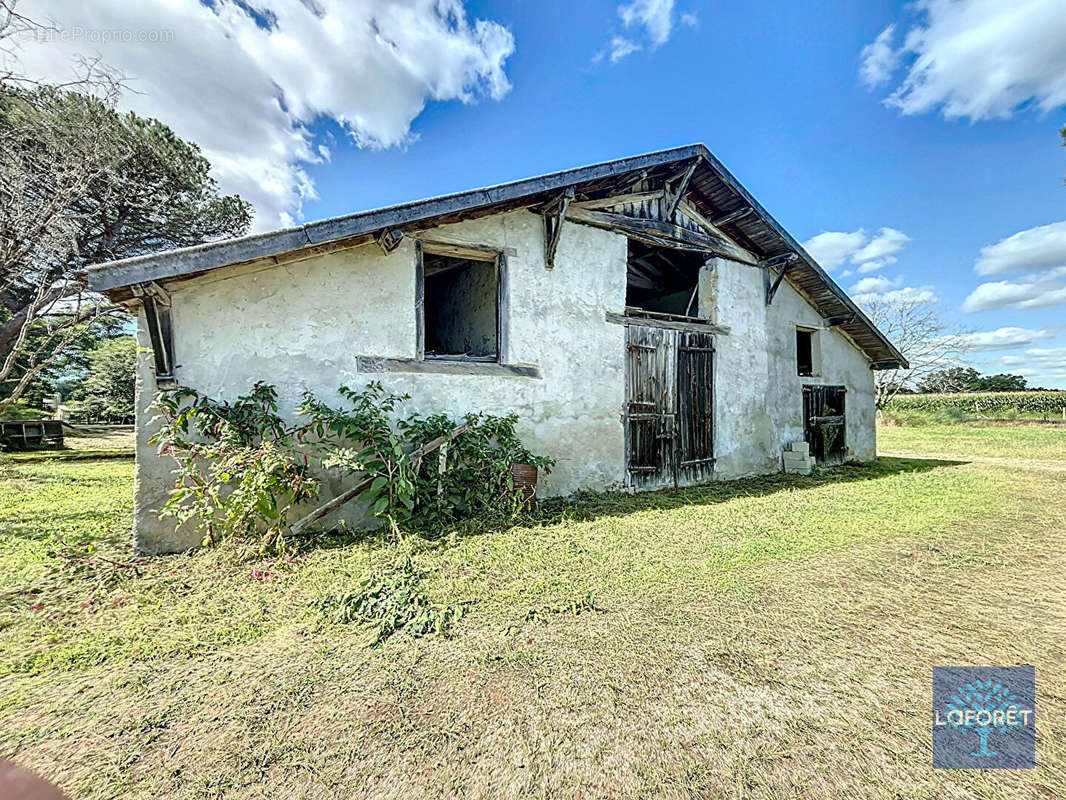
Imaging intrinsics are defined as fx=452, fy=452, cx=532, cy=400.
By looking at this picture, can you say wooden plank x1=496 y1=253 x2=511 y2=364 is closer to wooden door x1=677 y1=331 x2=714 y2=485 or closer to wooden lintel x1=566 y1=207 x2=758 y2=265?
wooden lintel x1=566 y1=207 x2=758 y2=265

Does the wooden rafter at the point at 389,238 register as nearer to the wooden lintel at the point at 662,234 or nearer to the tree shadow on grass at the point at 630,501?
the wooden lintel at the point at 662,234

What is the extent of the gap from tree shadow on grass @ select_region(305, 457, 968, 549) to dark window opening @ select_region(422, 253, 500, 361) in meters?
2.05

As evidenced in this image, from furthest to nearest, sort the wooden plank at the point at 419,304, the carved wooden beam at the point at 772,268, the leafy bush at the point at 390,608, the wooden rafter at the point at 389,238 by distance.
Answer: the carved wooden beam at the point at 772,268
the wooden plank at the point at 419,304
the wooden rafter at the point at 389,238
the leafy bush at the point at 390,608

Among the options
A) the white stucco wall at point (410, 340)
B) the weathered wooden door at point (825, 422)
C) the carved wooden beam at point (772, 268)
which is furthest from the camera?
the weathered wooden door at point (825, 422)

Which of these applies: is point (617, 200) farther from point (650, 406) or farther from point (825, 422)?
point (825, 422)

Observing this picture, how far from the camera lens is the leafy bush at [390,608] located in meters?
2.73

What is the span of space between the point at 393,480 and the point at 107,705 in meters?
2.42

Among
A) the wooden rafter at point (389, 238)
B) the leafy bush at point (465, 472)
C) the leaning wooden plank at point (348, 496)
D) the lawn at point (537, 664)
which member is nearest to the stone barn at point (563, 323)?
the wooden rafter at point (389, 238)

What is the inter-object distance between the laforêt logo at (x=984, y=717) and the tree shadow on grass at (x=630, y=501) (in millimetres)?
3297

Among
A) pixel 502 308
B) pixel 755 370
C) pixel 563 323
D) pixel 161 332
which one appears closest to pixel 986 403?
pixel 755 370

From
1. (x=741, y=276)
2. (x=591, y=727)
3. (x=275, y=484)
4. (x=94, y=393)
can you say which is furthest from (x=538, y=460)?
(x=94, y=393)

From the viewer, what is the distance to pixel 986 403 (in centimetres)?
2666

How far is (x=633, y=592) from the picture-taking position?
128 inches

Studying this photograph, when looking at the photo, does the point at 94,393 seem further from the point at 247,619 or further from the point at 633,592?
the point at 633,592
